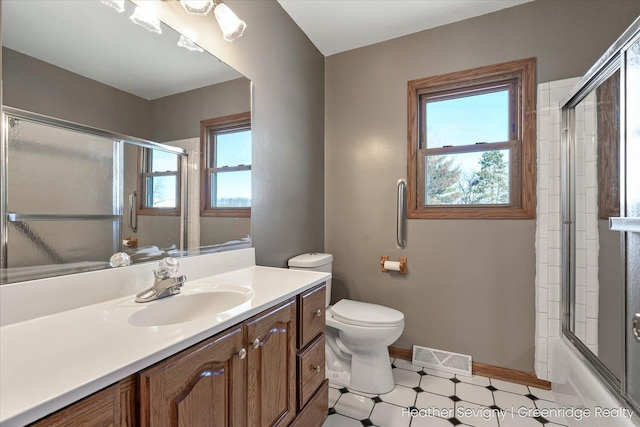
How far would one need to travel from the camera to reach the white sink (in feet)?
Result: 2.80

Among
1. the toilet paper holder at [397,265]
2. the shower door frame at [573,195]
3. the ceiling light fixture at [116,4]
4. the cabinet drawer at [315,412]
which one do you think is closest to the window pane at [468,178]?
the shower door frame at [573,195]

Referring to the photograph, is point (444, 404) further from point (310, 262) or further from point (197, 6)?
point (197, 6)

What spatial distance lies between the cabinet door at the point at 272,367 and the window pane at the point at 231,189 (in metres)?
0.65

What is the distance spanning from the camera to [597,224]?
1.63m

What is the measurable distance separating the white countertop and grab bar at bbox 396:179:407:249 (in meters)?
1.40

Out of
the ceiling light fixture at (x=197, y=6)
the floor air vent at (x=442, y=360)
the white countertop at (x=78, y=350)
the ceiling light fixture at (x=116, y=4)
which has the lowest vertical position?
the floor air vent at (x=442, y=360)

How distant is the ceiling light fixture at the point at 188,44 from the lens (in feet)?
4.14

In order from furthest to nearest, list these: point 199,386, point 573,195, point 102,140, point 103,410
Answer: point 573,195 < point 102,140 < point 199,386 < point 103,410

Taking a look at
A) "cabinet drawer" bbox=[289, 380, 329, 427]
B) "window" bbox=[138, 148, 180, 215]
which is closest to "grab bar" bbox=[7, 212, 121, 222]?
"window" bbox=[138, 148, 180, 215]

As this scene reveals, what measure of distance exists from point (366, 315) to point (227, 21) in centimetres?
175

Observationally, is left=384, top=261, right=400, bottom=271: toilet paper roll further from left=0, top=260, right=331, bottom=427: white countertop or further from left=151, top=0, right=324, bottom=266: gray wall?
left=0, top=260, right=331, bottom=427: white countertop

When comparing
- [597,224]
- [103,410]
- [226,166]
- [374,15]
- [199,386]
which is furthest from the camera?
[374,15]

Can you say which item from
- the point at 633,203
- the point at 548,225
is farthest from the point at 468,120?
the point at 633,203

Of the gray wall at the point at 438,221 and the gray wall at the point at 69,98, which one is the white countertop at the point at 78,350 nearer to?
the gray wall at the point at 69,98
